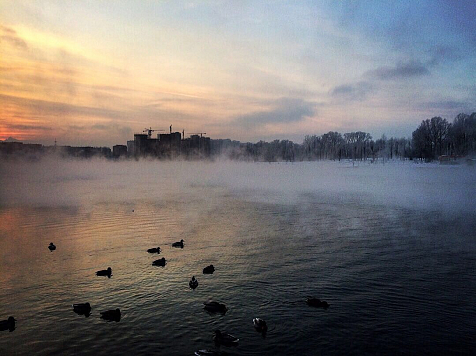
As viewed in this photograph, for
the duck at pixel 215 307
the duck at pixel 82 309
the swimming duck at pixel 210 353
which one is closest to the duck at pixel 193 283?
the duck at pixel 215 307

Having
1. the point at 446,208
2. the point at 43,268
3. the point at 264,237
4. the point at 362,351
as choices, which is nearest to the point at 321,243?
the point at 264,237

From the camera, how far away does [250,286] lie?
22812 millimetres

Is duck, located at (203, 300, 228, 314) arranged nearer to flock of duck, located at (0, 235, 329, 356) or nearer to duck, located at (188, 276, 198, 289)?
flock of duck, located at (0, 235, 329, 356)

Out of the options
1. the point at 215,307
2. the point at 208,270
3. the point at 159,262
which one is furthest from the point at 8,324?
the point at 208,270

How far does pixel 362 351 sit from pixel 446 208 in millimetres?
47156

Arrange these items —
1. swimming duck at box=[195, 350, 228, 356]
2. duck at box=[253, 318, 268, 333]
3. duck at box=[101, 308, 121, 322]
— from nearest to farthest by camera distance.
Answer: swimming duck at box=[195, 350, 228, 356] → duck at box=[253, 318, 268, 333] → duck at box=[101, 308, 121, 322]

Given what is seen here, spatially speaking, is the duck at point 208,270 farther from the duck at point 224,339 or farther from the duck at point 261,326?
the duck at point 224,339

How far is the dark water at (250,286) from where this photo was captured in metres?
16.6

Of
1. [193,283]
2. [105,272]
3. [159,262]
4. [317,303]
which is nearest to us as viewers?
[317,303]

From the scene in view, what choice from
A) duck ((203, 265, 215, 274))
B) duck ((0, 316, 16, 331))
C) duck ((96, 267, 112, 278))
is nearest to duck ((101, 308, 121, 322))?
duck ((0, 316, 16, 331))

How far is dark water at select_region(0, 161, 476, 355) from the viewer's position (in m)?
16.6

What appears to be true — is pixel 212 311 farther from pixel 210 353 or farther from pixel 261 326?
pixel 210 353

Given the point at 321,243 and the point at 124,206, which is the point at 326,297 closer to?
the point at 321,243

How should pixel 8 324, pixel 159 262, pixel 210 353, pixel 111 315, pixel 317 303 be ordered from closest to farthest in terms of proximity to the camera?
pixel 210 353 < pixel 8 324 < pixel 111 315 < pixel 317 303 < pixel 159 262
